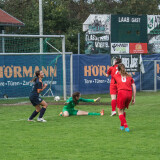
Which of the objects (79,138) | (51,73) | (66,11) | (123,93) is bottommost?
(79,138)

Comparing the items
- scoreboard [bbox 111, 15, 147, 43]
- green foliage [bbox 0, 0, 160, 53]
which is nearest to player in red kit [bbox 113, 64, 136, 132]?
scoreboard [bbox 111, 15, 147, 43]

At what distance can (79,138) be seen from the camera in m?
9.82

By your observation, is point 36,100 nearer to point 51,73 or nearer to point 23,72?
point 23,72

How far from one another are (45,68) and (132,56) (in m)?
6.39

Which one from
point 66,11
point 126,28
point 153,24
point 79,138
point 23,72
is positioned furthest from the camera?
point 66,11

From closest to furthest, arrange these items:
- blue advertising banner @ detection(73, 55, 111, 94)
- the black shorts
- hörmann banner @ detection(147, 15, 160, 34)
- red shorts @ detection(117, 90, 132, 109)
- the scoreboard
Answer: red shorts @ detection(117, 90, 132, 109)
the black shorts
blue advertising banner @ detection(73, 55, 111, 94)
the scoreboard
hörmann banner @ detection(147, 15, 160, 34)

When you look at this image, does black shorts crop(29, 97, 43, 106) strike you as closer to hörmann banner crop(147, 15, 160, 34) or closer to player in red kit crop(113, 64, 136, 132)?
player in red kit crop(113, 64, 136, 132)

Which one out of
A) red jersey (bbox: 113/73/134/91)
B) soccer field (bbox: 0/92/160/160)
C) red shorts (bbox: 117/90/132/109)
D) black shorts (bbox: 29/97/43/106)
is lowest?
soccer field (bbox: 0/92/160/160)

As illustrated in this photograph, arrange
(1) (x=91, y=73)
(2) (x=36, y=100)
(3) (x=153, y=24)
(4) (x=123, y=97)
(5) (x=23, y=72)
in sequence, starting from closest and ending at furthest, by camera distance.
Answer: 1. (4) (x=123, y=97)
2. (2) (x=36, y=100)
3. (5) (x=23, y=72)
4. (1) (x=91, y=73)
5. (3) (x=153, y=24)

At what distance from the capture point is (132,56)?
26.9 meters

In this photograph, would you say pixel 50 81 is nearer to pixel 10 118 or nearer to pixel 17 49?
pixel 17 49

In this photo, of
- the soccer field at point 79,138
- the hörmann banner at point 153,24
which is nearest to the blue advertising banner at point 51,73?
the hörmann banner at point 153,24

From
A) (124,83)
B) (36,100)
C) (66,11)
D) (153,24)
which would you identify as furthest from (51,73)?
(66,11)

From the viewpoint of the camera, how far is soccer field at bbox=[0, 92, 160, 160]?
8055 millimetres
